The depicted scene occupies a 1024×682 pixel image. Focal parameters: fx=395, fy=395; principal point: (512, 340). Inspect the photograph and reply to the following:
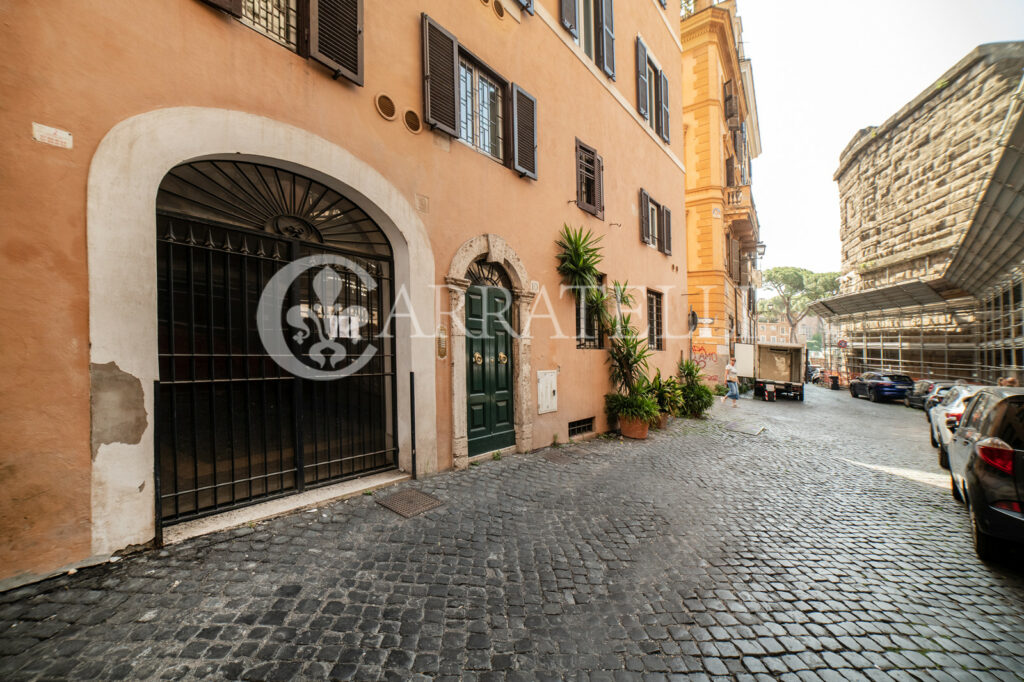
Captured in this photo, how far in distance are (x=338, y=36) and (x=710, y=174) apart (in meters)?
17.9

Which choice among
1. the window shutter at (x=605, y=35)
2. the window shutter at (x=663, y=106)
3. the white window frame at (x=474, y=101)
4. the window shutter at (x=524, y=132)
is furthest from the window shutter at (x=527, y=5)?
the window shutter at (x=663, y=106)

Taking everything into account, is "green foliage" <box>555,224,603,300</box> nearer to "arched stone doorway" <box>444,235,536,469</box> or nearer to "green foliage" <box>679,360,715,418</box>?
"arched stone doorway" <box>444,235,536,469</box>

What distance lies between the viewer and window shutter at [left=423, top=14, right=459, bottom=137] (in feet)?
16.9

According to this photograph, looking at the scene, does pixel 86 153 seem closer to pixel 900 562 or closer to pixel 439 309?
pixel 439 309

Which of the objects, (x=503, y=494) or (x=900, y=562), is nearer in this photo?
(x=900, y=562)

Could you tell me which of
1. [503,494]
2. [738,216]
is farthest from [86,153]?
[738,216]

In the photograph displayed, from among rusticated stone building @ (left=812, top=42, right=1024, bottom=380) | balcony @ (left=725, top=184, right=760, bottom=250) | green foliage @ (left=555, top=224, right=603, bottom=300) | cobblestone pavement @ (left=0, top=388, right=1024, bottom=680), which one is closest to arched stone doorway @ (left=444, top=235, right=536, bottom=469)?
green foliage @ (left=555, top=224, right=603, bottom=300)

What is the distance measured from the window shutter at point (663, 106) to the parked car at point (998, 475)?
10.5 meters

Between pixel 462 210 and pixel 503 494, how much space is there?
3.89m

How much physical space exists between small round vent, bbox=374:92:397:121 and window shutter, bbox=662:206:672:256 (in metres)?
8.93

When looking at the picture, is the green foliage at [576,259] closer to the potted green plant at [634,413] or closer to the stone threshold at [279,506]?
the potted green plant at [634,413]

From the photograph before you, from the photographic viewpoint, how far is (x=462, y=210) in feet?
18.7

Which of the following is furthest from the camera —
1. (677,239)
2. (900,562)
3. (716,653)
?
(677,239)

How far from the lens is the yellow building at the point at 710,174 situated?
56.9ft
